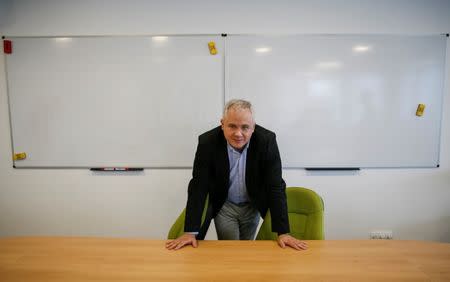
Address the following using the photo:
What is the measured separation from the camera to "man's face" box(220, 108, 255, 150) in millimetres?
1310

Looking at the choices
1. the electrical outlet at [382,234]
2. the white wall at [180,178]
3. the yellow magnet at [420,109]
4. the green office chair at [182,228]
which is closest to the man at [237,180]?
the green office chair at [182,228]

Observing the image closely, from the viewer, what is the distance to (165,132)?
2527 millimetres

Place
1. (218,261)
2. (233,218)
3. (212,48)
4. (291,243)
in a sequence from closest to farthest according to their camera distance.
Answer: (218,261) < (291,243) < (233,218) < (212,48)

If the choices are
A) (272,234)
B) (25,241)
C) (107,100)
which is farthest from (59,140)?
(272,234)

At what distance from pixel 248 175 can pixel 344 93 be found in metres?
1.55

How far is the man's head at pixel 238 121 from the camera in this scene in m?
1.31

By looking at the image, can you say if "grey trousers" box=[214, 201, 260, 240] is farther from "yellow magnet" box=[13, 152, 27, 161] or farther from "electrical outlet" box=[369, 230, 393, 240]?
"yellow magnet" box=[13, 152, 27, 161]

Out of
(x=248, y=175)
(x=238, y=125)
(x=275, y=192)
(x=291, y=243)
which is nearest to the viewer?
(x=291, y=243)

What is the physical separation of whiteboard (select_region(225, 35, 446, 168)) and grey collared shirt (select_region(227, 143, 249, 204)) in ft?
3.19

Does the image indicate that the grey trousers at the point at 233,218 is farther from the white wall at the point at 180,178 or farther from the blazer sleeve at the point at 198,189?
the white wall at the point at 180,178

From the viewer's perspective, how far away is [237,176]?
1655 millimetres

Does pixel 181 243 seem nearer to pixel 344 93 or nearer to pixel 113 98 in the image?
pixel 113 98

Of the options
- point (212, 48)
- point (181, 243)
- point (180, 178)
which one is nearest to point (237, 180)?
point (181, 243)

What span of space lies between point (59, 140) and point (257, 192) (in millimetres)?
2176
